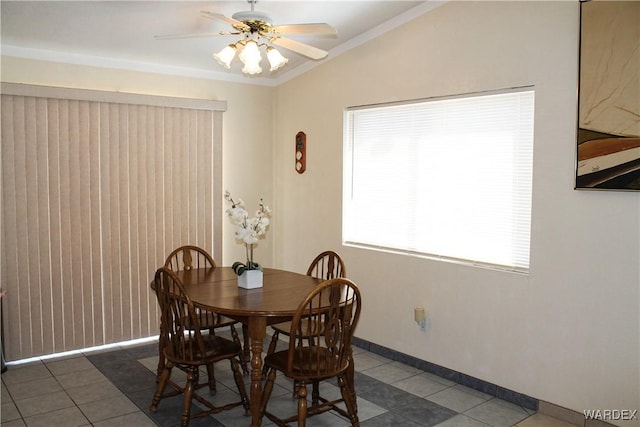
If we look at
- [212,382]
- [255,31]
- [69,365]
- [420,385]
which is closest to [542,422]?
[420,385]

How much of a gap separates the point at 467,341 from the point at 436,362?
341mm

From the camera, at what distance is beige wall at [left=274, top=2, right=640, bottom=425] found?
294 centimetres

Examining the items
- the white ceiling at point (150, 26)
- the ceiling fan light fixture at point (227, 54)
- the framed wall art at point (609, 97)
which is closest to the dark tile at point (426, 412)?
the framed wall art at point (609, 97)

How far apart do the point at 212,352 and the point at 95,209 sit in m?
1.99

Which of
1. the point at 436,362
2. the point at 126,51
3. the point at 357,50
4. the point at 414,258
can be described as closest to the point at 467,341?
the point at 436,362

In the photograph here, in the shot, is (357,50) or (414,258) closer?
(414,258)

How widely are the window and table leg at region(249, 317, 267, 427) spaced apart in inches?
64.3

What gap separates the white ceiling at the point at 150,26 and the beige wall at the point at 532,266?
0.70ft

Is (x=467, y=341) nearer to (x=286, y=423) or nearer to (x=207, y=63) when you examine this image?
(x=286, y=423)

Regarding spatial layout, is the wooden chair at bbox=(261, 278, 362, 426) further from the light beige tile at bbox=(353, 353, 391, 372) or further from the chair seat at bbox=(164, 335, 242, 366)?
the light beige tile at bbox=(353, 353, 391, 372)

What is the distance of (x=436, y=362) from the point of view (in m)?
3.92

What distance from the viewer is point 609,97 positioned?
287 cm

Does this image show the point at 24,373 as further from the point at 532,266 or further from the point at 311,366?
the point at 532,266

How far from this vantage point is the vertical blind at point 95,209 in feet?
13.4
